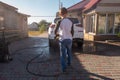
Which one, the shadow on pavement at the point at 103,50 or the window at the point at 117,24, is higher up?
the window at the point at 117,24

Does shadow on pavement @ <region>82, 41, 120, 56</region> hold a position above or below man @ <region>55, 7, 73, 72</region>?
below

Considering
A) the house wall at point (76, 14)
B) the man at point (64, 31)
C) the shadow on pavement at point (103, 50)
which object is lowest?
the shadow on pavement at point (103, 50)

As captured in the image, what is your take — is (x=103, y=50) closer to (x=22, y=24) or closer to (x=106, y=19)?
(x=106, y=19)

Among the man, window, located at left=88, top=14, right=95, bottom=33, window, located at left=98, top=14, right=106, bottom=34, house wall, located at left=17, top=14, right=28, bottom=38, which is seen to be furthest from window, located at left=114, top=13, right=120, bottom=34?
the man

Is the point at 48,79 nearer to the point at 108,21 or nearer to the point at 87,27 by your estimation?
the point at 108,21

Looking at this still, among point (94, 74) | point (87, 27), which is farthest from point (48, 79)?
point (87, 27)

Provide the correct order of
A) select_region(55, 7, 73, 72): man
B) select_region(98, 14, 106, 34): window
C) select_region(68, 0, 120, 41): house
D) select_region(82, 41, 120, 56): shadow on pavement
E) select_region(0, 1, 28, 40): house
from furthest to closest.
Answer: select_region(98, 14, 106, 34): window < select_region(68, 0, 120, 41): house < select_region(0, 1, 28, 40): house < select_region(82, 41, 120, 56): shadow on pavement < select_region(55, 7, 73, 72): man

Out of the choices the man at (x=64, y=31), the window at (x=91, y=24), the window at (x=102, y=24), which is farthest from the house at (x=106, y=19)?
the man at (x=64, y=31)

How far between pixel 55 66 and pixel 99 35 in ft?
33.4

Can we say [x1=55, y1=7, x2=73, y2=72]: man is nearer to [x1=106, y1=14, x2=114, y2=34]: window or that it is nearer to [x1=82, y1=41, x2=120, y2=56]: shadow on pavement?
[x1=82, y1=41, x2=120, y2=56]: shadow on pavement

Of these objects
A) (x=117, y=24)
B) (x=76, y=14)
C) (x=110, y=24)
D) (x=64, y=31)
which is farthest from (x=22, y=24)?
(x=64, y=31)

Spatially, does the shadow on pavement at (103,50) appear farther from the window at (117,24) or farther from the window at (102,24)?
the window at (117,24)

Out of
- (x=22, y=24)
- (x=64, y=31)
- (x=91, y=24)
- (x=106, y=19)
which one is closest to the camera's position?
(x=64, y=31)

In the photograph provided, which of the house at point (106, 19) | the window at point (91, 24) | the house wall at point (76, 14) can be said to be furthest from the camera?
the house wall at point (76, 14)
